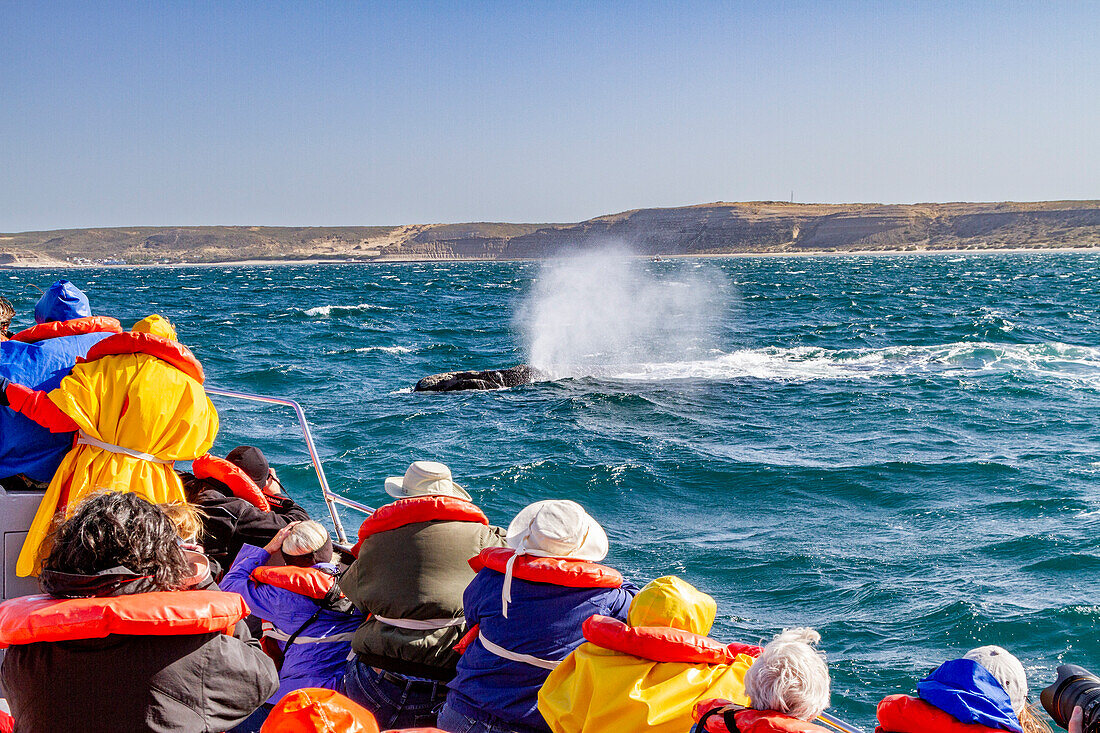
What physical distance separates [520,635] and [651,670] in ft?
2.13

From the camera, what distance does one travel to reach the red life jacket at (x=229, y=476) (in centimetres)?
552

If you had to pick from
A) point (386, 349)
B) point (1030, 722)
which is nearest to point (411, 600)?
point (1030, 722)

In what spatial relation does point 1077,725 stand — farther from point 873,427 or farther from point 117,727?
point 873,427

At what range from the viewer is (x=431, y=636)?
4.04 metres

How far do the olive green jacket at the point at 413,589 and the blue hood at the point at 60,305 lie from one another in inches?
103

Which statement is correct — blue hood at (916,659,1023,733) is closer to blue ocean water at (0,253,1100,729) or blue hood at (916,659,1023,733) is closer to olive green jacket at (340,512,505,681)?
olive green jacket at (340,512,505,681)

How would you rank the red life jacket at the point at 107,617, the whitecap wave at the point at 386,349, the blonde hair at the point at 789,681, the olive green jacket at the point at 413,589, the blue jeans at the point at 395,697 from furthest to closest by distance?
the whitecap wave at the point at 386,349
the blue jeans at the point at 395,697
the olive green jacket at the point at 413,589
the blonde hair at the point at 789,681
the red life jacket at the point at 107,617

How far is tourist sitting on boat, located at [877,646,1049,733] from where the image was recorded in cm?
284

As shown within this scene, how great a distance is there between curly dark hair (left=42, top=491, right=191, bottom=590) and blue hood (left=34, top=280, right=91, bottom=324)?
296 cm

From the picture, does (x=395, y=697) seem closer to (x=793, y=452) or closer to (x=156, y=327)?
(x=156, y=327)

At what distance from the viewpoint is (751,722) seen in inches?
111

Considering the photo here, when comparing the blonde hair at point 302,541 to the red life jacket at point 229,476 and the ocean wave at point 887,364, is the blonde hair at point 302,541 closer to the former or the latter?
the red life jacket at point 229,476

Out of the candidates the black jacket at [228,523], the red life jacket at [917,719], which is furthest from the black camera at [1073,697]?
the black jacket at [228,523]

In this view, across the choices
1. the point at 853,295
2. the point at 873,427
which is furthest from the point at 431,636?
the point at 853,295
